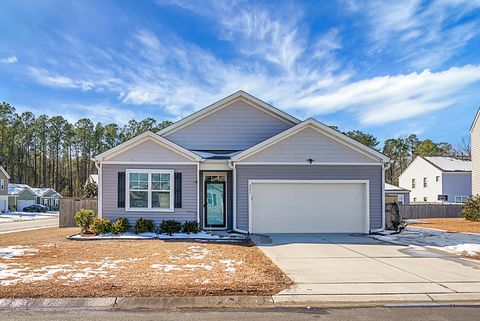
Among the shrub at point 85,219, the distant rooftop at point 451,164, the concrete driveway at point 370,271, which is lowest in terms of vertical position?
the concrete driveway at point 370,271

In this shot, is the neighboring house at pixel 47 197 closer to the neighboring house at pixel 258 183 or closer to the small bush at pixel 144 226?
the neighboring house at pixel 258 183

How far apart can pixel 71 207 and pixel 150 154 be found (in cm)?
787

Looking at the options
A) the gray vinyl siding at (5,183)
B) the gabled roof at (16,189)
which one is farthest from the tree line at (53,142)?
the gray vinyl siding at (5,183)

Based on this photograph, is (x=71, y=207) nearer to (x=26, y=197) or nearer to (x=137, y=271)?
→ (x=137, y=271)

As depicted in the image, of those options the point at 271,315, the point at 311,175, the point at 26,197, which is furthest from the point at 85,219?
the point at 26,197

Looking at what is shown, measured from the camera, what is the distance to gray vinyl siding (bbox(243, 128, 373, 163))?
15.8 m

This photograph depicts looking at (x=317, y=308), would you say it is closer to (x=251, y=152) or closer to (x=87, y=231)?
(x=251, y=152)

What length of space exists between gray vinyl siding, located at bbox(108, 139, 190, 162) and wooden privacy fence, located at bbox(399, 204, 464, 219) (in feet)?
69.5

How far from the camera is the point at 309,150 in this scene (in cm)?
1591

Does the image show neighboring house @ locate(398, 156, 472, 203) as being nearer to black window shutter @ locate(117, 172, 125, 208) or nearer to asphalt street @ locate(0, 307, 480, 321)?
black window shutter @ locate(117, 172, 125, 208)

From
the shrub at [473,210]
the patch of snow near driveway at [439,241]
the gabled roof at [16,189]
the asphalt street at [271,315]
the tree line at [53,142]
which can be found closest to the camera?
the asphalt street at [271,315]

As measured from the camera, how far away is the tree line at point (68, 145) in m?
56.6

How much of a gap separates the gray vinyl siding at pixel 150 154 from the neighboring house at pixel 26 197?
44.7 metres

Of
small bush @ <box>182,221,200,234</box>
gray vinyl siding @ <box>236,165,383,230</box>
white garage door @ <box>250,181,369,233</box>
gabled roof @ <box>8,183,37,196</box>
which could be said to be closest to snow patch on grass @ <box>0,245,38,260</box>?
small bush @ <box>182,221,200,234</box>
